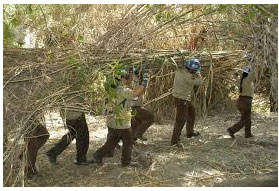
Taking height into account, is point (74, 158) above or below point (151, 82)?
below

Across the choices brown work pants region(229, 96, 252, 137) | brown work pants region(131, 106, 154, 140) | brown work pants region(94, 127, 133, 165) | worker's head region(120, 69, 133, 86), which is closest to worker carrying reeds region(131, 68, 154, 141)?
brown work pants region(131, 106, 154, 140)

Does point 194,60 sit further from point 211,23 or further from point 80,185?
point 80,185

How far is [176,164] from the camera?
6.70 metres

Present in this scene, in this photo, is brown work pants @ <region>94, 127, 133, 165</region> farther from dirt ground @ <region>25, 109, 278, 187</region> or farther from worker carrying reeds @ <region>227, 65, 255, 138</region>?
worker carrying reeds @ <region>227, 65, 255, 138</region>

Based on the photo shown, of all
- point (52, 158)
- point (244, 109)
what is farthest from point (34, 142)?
point (244, 109)

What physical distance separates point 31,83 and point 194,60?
2.55m

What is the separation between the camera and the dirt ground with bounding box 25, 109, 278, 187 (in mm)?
6152

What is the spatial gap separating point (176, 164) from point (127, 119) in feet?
3.72

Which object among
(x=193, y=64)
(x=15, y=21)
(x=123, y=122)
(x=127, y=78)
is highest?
(x=15, y=21)

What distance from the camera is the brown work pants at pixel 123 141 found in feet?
21.0

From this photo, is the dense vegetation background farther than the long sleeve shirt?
No

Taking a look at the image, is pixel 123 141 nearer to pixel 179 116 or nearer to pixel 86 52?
pixel 86 52

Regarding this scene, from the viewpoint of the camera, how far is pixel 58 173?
662 cm
